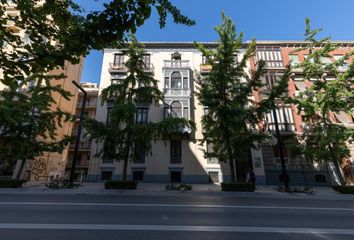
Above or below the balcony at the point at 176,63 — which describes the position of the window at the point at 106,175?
below

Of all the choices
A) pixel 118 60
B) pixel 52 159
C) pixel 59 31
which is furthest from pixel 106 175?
pixel 59 31

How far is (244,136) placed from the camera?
14.4m

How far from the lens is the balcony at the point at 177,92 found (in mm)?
22656

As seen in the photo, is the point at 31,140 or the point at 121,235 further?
the point at 31,140

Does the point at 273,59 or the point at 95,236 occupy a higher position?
the point at 273,59

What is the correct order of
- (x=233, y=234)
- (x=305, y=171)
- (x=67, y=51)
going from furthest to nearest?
(x=305, y=171) → (x=233, y=234) → (x=67, y=51)

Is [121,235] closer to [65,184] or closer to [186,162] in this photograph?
[65,184]

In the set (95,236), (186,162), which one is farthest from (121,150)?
(95,236)

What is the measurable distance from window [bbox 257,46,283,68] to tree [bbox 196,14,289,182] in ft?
35.6

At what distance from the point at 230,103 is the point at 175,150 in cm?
937

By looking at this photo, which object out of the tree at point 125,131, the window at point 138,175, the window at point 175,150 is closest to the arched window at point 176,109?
the window at point 175,150

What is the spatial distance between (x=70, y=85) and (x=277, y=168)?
2848 centimetres

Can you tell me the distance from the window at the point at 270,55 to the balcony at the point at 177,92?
426 inches

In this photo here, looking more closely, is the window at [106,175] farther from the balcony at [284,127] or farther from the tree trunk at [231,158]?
the balcony at [284,127]
